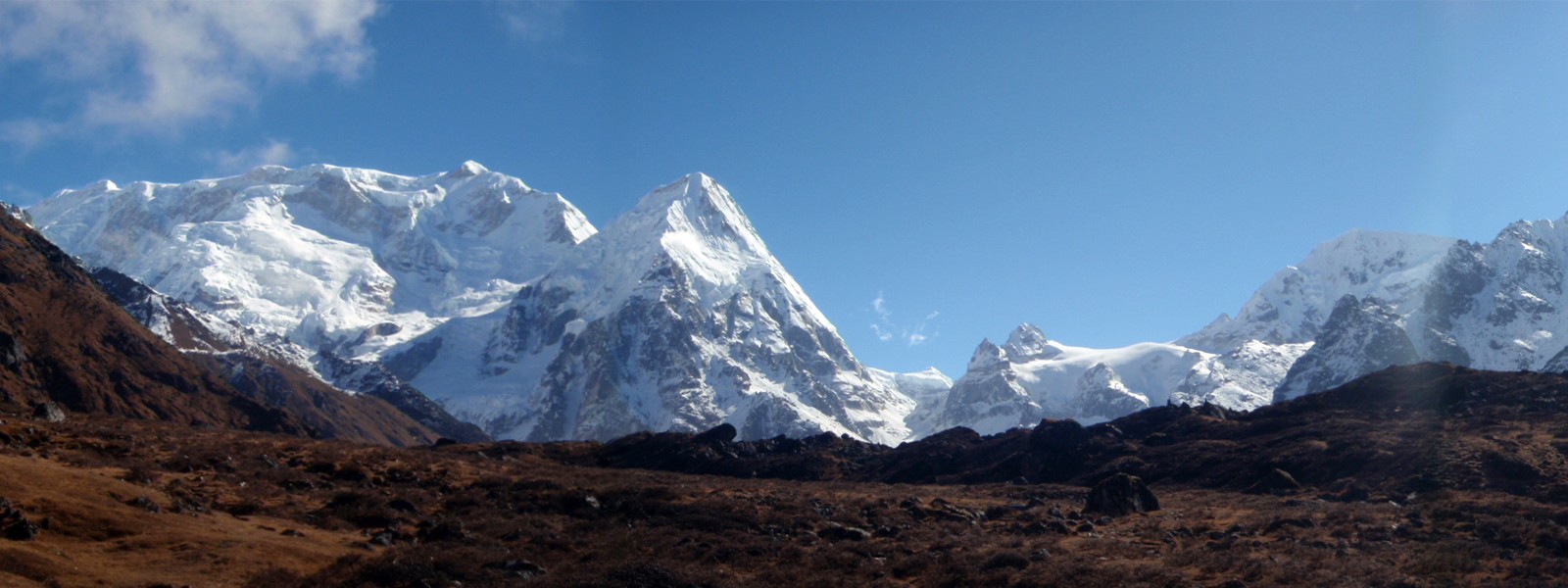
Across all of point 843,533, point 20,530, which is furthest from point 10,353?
point 843,533

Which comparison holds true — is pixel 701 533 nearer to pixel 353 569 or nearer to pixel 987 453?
pixel 353 569

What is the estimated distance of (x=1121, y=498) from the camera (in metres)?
63.0

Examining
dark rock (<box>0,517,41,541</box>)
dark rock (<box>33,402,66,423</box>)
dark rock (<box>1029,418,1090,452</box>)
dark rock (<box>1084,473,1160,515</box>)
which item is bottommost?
dark rock (<box>0,517,41,541</box>)

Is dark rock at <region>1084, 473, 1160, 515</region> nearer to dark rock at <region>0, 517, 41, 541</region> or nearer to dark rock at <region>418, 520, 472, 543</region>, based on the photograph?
dark rock at <region>418, 520, 472, 543</region>

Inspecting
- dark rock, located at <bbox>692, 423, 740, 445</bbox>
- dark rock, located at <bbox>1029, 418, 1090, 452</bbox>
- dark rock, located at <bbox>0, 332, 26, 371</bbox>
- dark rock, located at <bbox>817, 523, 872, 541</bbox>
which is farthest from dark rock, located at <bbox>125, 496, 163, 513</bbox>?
dark rock, located at <bbox>0, 332, 26, 371</bbox>

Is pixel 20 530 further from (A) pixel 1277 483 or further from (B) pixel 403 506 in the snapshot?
(A) pixel 1277 483

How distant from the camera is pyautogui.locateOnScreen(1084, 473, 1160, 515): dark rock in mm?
62281

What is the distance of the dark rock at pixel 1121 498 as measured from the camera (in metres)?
62.3

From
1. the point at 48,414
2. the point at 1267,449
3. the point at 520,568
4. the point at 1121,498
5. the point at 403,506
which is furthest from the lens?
the point at 1267,449

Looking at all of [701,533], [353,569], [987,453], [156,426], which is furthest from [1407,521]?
[156,426]

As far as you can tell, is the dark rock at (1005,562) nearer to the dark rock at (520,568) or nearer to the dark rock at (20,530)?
the dark rock at (520,568)

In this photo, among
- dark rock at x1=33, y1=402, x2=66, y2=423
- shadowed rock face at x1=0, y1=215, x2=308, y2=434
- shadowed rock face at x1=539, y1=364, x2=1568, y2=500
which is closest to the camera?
shadowed rock face at x1=539, y1=364, x2=1568, y2=500

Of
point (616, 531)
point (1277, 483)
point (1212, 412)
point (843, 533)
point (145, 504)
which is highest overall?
point (1212, 412)

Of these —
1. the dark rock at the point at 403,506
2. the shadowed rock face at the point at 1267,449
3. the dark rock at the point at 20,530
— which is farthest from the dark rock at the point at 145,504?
the shadowed rock face at the point at 1267,449
